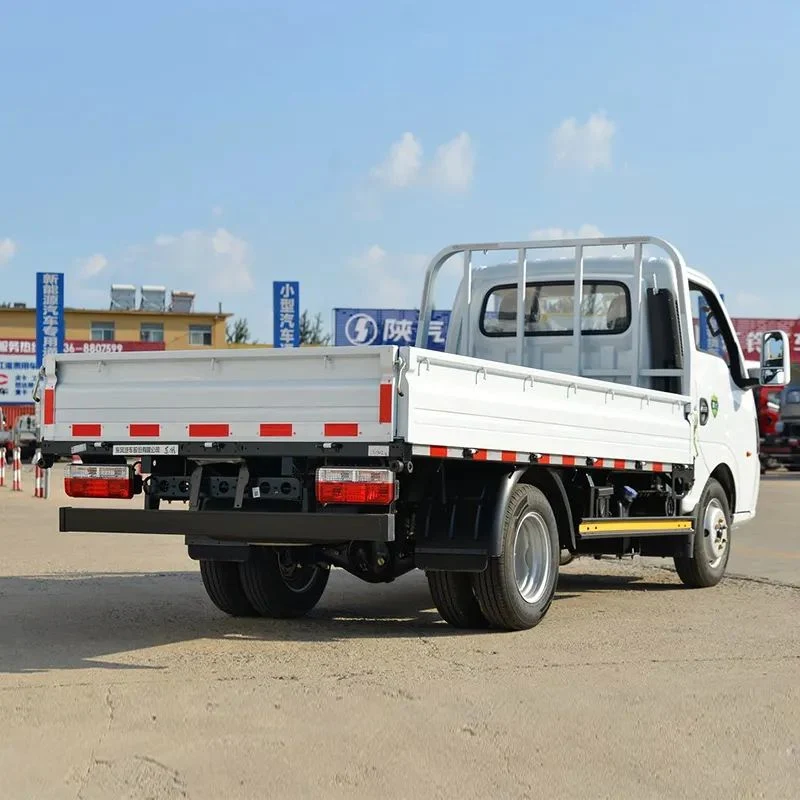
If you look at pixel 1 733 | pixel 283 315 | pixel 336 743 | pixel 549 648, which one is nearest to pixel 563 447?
pixel 549 648

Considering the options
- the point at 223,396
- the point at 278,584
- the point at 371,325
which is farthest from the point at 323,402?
the point at 371,325

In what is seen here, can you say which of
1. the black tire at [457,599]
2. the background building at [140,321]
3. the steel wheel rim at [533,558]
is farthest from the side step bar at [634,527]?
the background building at [140,321]

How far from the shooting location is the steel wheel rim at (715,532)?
436 inches

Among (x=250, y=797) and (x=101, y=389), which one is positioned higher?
(x=101, y=389)

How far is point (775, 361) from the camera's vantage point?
11.8 m

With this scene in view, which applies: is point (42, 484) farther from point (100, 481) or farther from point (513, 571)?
point (513, 571)

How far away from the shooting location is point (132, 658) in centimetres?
740

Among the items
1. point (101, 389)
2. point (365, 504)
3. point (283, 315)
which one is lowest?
point (365, 504)

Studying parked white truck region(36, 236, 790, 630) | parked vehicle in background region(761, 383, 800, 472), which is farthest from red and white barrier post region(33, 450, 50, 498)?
parked vehicle in background region(761, 383, 800, 472)

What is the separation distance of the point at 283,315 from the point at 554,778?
33.7 metres

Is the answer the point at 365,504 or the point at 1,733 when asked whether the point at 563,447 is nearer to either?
the point at 365,504

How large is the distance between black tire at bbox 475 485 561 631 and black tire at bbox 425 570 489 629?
4.5 inches

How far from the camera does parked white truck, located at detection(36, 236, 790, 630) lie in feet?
24.0

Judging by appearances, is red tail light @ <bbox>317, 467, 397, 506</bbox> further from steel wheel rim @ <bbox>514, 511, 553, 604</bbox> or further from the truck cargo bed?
steel wheel rim @ <bbox>514, 511, 553, 604</bbox>
